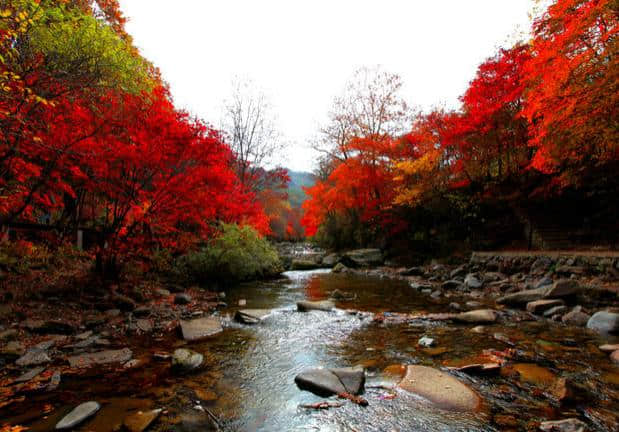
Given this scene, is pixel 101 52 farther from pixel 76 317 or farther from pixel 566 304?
pixel 566 304

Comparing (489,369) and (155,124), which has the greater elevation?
(155,124)

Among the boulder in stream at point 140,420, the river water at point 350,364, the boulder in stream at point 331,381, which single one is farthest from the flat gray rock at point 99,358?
the boulder in stream at point 331,381

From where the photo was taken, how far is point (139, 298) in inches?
313

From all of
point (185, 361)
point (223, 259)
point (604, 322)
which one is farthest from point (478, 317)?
point (223, 259)

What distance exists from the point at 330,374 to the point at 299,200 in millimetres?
65693

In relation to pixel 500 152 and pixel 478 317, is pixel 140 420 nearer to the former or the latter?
pixel 478 317

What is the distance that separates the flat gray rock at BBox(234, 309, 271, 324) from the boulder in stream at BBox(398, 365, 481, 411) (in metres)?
3.82

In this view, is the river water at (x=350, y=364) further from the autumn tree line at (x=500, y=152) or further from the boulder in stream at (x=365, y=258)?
the boulder in stream at (x=365, y=258)

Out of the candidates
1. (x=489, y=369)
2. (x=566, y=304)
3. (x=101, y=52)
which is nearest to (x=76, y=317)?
(x=101, y=52)

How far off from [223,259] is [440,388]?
9147 millimetres

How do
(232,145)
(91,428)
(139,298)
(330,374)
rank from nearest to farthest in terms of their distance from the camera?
1. (91,428)
2. (330,374)
3. (139,298)
4. (232,145)

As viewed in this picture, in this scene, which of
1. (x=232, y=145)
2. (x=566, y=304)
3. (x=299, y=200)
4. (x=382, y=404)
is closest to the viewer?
(x=382, y=404)

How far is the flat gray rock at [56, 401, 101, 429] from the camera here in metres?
2.81

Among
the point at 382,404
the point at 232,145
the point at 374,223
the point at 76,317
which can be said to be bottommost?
the point at 382,404
